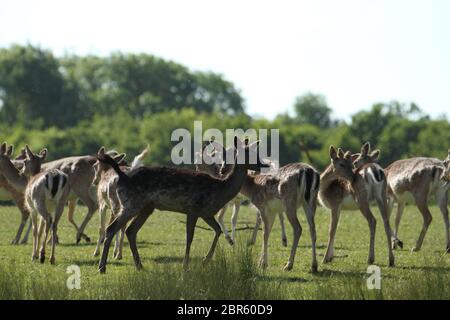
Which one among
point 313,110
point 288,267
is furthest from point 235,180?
point 313,110

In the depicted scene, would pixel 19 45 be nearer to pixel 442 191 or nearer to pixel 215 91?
pixel 215 91

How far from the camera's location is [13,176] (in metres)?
17.0

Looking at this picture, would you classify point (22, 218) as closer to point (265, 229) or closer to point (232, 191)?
point (265, 229)

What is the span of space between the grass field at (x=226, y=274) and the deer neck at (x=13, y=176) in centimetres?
110

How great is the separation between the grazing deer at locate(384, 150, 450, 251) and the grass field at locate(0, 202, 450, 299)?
57cm

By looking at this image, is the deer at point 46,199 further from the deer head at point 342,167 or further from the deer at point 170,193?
the deer head at point 342,167

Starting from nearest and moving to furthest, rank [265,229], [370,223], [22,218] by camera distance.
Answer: [265,229] → [370,223] → [22,218]

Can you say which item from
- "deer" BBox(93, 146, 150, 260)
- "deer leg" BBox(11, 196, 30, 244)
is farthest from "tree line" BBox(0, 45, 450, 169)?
"deer" BBox(93, 146, 150, 260)

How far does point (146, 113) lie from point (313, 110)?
694 inches

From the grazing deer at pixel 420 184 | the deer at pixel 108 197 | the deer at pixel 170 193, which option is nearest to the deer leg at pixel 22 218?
the deer at pixel 108 197

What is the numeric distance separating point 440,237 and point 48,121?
217 ft

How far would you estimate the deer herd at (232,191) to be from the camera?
13.1 m

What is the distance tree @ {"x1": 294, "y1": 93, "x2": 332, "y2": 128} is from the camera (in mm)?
92812
